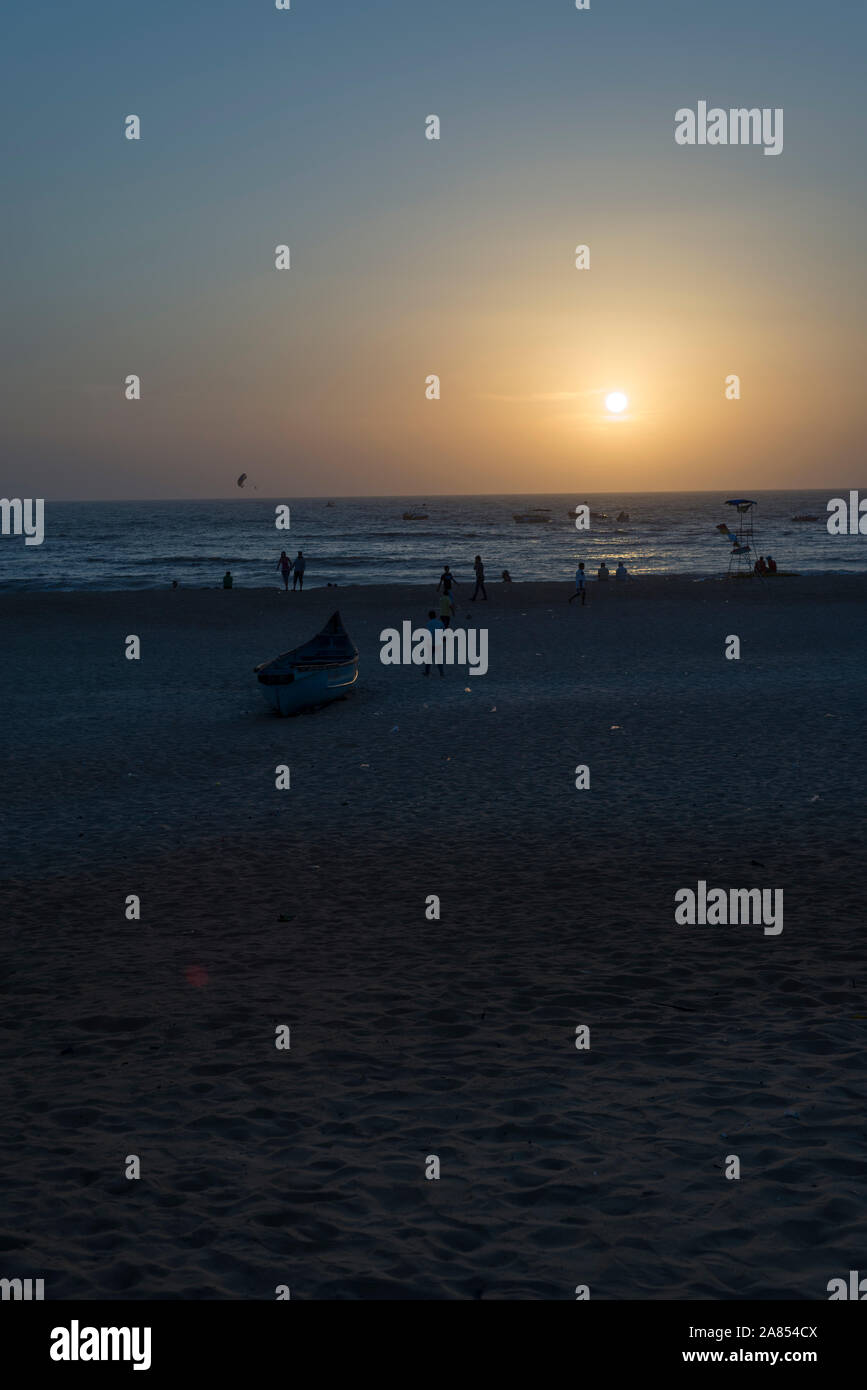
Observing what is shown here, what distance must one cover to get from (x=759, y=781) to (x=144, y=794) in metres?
9.42

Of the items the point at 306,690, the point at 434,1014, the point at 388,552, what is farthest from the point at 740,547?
the point at 434,1014

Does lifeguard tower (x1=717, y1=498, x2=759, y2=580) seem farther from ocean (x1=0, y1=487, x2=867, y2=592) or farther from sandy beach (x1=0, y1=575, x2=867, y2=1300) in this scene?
sandy beach (x1=0, y1=575, x2=867, y2=1300)

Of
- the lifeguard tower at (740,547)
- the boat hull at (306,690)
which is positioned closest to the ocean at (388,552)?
the lifeguard tower at (740,547)

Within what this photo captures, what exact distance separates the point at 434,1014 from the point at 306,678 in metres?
14.7

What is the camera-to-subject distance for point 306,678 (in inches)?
880

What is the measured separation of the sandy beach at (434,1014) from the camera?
17.8ft

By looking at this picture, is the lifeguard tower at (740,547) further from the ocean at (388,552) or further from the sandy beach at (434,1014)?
the sandy beach at (434,1014)

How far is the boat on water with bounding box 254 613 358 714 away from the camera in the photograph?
22.0 m

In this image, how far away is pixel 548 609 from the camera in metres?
44.2

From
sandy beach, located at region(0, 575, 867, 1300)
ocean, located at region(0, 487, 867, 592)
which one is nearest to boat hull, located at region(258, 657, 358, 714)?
sandy beach, located at region(0, 575, 867, 1300)

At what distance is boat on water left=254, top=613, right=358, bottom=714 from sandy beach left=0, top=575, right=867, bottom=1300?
2024 mm
